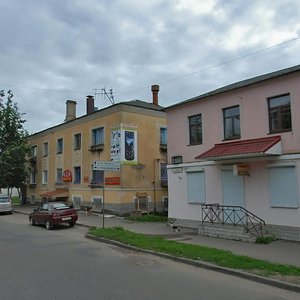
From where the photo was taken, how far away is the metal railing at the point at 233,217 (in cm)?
1648

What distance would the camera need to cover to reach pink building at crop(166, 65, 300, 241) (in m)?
15.7

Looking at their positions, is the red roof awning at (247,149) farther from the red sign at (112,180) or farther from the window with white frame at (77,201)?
the window with white frame at (77,201)

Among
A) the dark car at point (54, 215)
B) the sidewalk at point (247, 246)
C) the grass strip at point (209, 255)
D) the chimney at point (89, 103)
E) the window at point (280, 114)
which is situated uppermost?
the chimney at point (89, 103)

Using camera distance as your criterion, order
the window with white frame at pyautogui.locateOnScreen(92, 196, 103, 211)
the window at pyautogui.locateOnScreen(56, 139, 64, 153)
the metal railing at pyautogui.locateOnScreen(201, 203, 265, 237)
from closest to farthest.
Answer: the metal railing at pyautogui.locateOnScreen(201, 203, 265, 237) → the window with white frame at pyautogui.locateOnScreen(92, 196, 103, 211) → the window at pyautogui.locateOnScreen(56, 139, 64, 153)

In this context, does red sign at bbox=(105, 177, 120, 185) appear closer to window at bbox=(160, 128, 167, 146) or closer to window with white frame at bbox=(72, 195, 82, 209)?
window with white frame at bbox=(72, 195, 82, 209)

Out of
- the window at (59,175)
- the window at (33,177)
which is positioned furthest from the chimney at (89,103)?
the window at (33,177)

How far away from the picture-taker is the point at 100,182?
1179 inches

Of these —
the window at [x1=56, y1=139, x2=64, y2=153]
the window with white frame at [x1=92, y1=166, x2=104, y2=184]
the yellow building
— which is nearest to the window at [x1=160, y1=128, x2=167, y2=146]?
the yellow building

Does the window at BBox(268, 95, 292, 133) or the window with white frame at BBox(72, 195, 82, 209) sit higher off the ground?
the window at BBox(268, 95, 292, 133)

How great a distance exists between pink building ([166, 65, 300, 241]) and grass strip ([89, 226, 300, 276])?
12.5 ft

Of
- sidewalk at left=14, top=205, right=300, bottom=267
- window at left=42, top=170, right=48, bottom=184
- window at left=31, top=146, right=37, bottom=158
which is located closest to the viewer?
sidewalk at left=14, top=205, right=300, bottom=267

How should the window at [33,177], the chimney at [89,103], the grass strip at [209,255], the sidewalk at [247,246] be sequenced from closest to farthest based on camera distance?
the grass strip at [209,255] < the sidewalk at [247,246] < the chimney at [89,103] < the window at [33,177]

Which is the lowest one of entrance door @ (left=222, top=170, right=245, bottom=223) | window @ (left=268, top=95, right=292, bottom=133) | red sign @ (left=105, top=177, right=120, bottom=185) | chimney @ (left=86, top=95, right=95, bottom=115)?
entrance door @ (left=222, top=170, right=245, bottom=223)

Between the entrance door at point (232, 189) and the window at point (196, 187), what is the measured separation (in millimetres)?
1470
